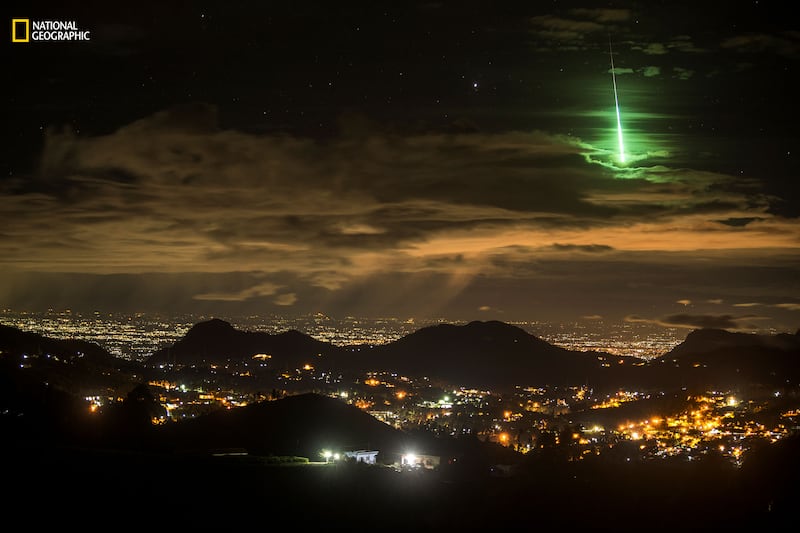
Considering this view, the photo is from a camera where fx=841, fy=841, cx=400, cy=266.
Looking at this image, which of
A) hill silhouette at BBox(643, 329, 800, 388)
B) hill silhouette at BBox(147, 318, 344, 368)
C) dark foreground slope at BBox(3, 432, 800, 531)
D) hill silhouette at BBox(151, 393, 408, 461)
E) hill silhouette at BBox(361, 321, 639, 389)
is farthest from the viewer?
hill silhouette at BBox(361, 321, 639, 389)

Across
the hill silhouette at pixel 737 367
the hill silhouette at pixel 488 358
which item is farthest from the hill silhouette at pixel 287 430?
the hill silhouette at pixel 488 358

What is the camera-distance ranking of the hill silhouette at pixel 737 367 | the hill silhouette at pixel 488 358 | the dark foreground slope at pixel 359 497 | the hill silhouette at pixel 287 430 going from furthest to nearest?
the hill silhouette at pixel 488 358
the hill silhouette at pixel 737 367
the hill silhouette at pixel 287 430
the dark foreground slope at pixel 359 497

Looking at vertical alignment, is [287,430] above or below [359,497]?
below

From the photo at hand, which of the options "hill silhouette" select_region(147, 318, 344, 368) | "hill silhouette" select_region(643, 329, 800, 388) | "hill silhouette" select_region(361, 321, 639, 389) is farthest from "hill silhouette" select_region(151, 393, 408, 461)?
"hill silhouette" select_region(361, 321, 639, 389)

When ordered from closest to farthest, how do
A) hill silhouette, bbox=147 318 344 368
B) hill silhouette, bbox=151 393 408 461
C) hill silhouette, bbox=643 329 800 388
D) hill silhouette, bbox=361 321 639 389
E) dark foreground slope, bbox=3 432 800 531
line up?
dark foreground slope, bbox=3 432 800 531, hill silhouette, bbox=151 393 408 461, hill silhouette, bbox=643 329 800 388, hill silhouette, bbox=147 318 344 368, hill silhouette, bbox=361 321 639 389

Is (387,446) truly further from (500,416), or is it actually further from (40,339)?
(40,339)

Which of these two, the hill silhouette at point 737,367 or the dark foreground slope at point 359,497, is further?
the hill silhouette at point 737,367

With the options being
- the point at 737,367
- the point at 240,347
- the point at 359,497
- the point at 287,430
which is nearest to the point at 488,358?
the point at 240,347

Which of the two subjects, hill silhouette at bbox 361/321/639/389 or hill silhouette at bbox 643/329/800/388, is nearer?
hill silhouette at bbox 643/329/800/388

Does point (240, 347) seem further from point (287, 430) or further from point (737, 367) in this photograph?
point (287, 430)

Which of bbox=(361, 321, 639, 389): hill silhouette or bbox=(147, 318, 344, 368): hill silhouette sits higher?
bbox=(147, 318, 344, 368): hill silhouette

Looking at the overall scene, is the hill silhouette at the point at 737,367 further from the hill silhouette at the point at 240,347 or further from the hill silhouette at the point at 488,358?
the hill silhouette at the point at 240,347

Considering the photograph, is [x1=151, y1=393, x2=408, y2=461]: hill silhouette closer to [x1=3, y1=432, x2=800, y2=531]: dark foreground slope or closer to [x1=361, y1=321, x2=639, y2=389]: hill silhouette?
[x1=3, y1=432, x2=800, y2=531]: dark foreground slope
